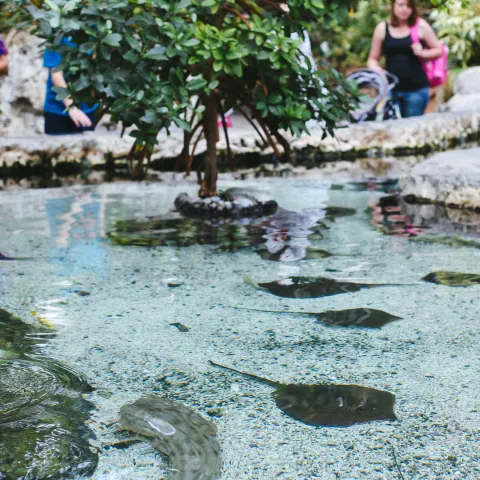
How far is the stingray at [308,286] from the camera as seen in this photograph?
2.75 metres

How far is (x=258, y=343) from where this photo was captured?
225cm

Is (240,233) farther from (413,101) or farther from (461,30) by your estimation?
(461,30)

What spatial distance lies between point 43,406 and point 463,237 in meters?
2.64

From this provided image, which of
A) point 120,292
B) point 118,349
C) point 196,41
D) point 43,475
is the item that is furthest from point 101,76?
point 43,475

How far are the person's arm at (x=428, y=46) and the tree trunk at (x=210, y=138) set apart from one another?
390cm

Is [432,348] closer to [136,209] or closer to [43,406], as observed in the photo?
[43,406]

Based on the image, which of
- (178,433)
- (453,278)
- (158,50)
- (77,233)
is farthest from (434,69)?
(178,433)

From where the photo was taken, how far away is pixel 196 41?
3.49 meters

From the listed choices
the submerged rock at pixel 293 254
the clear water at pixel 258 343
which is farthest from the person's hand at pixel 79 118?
the submerged rock at pixel 293 254

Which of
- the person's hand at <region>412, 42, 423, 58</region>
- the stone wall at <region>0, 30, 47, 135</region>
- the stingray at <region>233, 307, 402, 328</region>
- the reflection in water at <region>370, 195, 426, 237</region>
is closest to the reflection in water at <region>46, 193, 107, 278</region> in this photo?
the stingray at <region>233, 307, 402, 328</region>

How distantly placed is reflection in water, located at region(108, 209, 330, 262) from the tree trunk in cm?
29

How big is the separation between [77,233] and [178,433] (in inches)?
97.4

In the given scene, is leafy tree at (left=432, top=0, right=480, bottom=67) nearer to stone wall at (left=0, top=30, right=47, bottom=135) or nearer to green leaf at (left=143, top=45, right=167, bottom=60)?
stone wall at (left=0, top=30, right=47, bottom=135)

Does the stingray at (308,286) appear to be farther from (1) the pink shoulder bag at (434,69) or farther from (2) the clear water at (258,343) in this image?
(1) the pink shoulder bag at (434,69)
